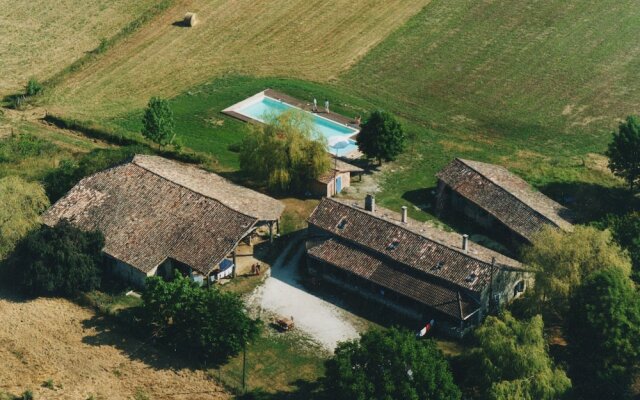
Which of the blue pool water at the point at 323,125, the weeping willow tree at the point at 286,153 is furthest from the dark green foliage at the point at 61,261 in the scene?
the blue pool water at the point at 323,125

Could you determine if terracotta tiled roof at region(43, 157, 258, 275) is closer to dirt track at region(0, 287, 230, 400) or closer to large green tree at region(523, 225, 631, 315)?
dirt track at region(0, 287, 230, 400)

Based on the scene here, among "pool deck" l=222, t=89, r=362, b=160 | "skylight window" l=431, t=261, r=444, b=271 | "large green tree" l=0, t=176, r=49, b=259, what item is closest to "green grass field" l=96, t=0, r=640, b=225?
"pool deck" l=222, t=89, r=362, b=160

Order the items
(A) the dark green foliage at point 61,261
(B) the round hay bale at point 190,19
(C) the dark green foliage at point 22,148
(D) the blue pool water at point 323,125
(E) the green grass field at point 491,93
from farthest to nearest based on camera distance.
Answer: (B) the round hay bale at point 190,19
(D) the blue pool water at point 323,125
(E) the green grass field at point 491,93
(C) the dark green foliage at point 22,148
(A) the dark green foliage at point 61,261

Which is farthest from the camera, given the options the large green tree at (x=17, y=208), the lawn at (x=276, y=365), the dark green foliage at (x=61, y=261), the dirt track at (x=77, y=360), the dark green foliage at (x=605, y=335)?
the large green tree at (x=17, y=208)

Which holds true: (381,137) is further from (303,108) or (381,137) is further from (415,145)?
(303,108)

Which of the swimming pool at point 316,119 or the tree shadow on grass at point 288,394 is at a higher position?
the swimming pool at point 316,119

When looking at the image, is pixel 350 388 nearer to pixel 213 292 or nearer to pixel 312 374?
pixel 312 374

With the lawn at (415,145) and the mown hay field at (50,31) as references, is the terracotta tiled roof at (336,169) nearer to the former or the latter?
the lawn at (415,145)

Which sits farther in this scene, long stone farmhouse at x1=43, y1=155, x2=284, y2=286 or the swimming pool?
the swimming pool

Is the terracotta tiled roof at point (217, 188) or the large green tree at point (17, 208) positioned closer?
the large green tree at point (17, 208)
